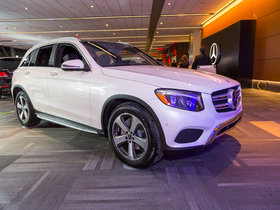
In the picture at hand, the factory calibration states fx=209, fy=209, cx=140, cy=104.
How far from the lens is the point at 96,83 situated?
94.3 inches

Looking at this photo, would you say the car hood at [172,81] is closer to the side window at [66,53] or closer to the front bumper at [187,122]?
the front bumper at [187,122]

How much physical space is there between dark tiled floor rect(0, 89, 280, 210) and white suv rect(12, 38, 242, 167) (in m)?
0.30

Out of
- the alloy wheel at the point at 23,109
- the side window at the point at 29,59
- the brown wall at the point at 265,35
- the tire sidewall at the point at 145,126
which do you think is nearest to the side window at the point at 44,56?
the side window at the point at 29,59

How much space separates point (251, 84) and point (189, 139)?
9867mm

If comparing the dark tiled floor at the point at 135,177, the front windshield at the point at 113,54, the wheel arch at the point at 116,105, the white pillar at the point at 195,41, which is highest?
the white pillar at the point at 195,41

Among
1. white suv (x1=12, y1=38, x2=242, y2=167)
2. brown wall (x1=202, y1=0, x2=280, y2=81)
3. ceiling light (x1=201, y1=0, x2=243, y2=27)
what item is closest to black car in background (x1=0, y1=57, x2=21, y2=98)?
white suv (x1=12, y1=38, x2=242, y2=167)

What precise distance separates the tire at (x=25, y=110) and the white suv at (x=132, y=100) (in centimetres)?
47

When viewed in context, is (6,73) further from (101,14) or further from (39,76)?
(101,14)

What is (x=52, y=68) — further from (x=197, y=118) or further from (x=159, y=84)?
(x=197, y=118)

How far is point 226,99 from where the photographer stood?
217 centimetres

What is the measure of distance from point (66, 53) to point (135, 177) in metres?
2.05

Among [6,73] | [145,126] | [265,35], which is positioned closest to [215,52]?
[265,35]

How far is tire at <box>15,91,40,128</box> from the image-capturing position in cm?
366

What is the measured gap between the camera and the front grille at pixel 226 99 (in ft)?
6.68
